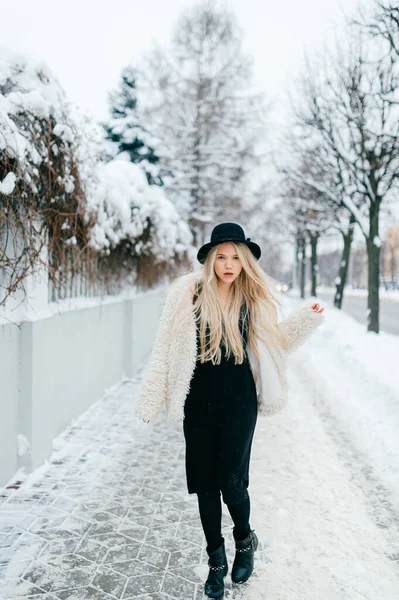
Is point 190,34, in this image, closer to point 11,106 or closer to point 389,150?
point 389,150

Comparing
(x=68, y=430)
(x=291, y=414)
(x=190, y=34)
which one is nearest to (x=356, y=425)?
(x=291, y=414)

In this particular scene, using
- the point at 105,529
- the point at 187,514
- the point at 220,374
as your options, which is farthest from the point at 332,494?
the point at 220,374

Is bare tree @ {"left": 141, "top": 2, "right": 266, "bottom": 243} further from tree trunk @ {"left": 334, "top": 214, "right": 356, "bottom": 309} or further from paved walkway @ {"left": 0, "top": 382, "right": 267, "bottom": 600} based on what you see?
paved walkway @ {"left": 0, "top": 382, "right": 267, "bottom": 600}

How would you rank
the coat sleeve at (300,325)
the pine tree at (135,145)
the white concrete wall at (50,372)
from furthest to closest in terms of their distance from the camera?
the pine tree at (135,145), the white concrete wall at (50,372), the coat sleeve at (300,325)

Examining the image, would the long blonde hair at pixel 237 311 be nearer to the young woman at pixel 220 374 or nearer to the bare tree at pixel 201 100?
the young woman at pixel 220 374

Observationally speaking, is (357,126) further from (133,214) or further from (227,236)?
(227,236)

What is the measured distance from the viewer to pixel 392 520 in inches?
138

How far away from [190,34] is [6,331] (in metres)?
18.3

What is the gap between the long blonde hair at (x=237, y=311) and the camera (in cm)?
262

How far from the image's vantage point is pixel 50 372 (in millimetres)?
4629

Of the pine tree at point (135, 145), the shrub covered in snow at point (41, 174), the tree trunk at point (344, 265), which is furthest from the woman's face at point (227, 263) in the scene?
the tree trunk at point (344, 265)

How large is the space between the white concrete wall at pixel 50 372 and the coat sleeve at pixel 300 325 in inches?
83.7

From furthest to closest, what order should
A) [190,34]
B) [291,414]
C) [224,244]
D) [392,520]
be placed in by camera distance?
[190,34], [291,414], [392,520], [224,244]

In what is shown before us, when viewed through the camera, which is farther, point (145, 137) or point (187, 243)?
point (145, 137)
